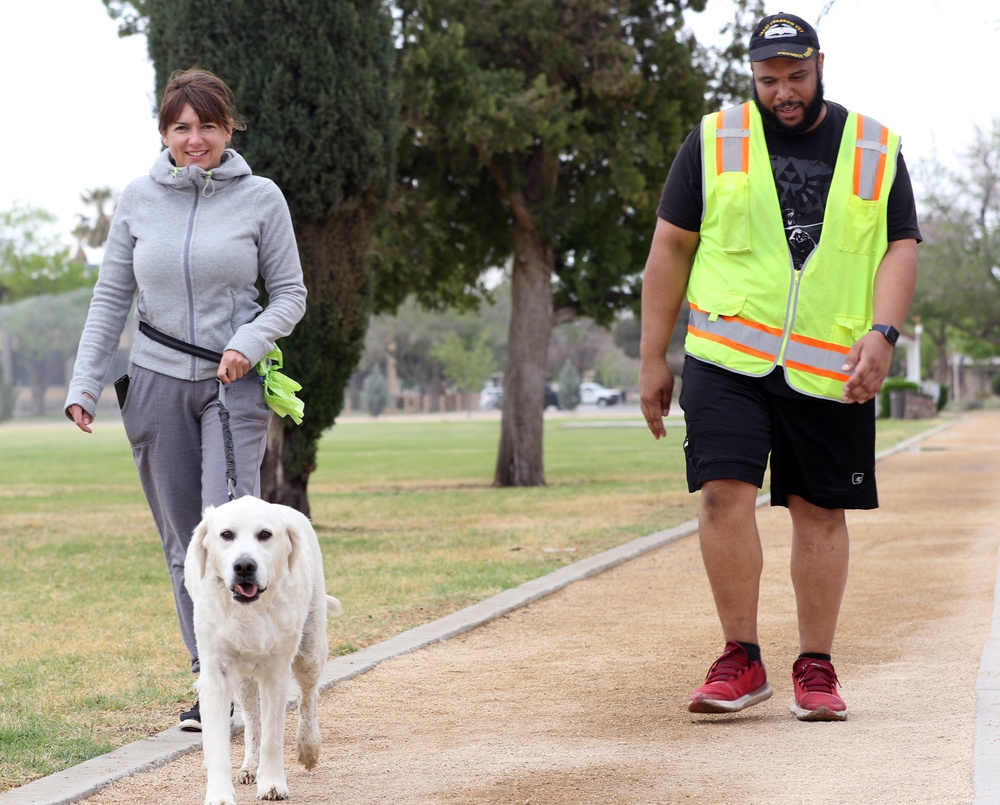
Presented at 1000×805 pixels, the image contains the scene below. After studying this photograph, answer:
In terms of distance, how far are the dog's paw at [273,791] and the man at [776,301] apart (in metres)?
1.54

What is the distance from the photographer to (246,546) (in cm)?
388

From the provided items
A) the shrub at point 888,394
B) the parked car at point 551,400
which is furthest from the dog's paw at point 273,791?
the parked car at point 551,400

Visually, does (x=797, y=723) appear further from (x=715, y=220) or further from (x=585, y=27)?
(x=585, y=27)

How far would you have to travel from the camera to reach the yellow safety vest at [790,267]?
4.86m

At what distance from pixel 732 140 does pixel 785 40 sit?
0.38 meters

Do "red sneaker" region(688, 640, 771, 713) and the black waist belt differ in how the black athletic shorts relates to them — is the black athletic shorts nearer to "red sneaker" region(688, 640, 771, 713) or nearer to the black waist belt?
"red sneaker" region(688, 640, 771, 713)

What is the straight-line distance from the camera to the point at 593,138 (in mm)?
19156

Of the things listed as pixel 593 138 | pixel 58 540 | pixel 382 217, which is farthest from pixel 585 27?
pixel 58 540

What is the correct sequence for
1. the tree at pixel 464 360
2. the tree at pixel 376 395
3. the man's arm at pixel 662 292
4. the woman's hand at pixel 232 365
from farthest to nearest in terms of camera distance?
the tree at pixel 464 360 → the tree at pixel 376 395 → the man's arm at pixel 662 292 → the woman's hand at pixel 232 365

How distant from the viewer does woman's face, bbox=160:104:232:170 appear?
485 centimetres

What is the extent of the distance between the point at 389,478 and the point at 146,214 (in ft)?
61.5

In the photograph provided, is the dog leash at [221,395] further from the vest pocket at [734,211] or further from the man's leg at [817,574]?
the man's leg at [817,574]

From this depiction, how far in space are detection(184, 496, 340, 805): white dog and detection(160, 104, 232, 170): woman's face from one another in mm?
1393

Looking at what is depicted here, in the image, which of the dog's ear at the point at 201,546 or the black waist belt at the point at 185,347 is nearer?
the dog's ear at the point at 201,546
